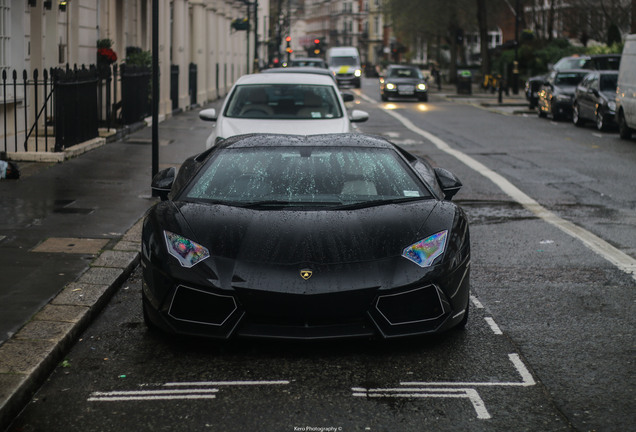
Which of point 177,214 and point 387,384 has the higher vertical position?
point 177,214

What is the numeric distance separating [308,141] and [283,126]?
6.05 metres

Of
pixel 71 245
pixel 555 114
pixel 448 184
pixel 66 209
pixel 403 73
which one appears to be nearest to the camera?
pixel 448 184

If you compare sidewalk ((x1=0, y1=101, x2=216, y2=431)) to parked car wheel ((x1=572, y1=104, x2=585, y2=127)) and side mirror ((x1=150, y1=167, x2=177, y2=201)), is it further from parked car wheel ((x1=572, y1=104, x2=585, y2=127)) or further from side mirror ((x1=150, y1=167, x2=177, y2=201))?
parked car wheel ((x1=572, y1=104, x2=585, y2=127))

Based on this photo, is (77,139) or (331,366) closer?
(331,366)

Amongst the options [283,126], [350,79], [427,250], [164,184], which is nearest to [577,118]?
[283,126]

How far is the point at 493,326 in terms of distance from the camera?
262 inches

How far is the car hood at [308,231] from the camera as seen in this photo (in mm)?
5844

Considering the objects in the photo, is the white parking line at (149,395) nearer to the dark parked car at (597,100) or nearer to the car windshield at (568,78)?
the dark parked car at (597,100)

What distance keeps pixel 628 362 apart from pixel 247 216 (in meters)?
2.39

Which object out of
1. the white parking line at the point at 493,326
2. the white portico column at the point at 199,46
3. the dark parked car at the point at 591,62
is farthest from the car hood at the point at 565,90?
the white parking line at the point at 493,326

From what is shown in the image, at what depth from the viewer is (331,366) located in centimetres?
572

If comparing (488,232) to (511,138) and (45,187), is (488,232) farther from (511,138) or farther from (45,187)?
(511,138)

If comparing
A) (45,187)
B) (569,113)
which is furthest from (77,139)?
(569,113)

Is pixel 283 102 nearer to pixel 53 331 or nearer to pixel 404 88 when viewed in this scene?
pixel 53 331
